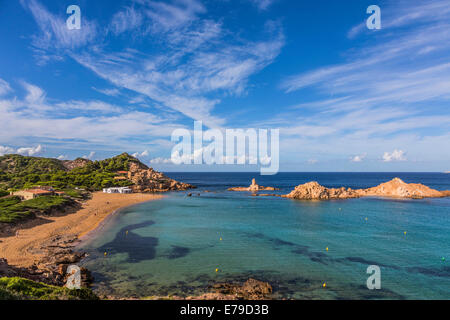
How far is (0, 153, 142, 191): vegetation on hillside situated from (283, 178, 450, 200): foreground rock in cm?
8210

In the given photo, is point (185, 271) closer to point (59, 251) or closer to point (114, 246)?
point (114, 246)

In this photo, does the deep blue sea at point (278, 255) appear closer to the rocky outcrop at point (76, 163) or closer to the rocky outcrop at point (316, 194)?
the rocky outcrop at point (316, 194)

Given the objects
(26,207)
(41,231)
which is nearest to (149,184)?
(26,207)

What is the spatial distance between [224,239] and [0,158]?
170 m

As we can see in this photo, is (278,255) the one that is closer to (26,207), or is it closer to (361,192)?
(26,207)

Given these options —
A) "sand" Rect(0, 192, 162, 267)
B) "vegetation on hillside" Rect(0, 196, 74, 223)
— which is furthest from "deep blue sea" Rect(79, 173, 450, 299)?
"vegetation on hillside" Rect(0, 196, 74, 223)

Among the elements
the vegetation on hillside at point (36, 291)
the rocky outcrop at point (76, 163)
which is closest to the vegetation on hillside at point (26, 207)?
the vegetation on hillside at point (36, 291)

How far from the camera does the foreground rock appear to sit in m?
83.4

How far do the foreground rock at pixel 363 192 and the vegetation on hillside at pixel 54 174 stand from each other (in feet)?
269
